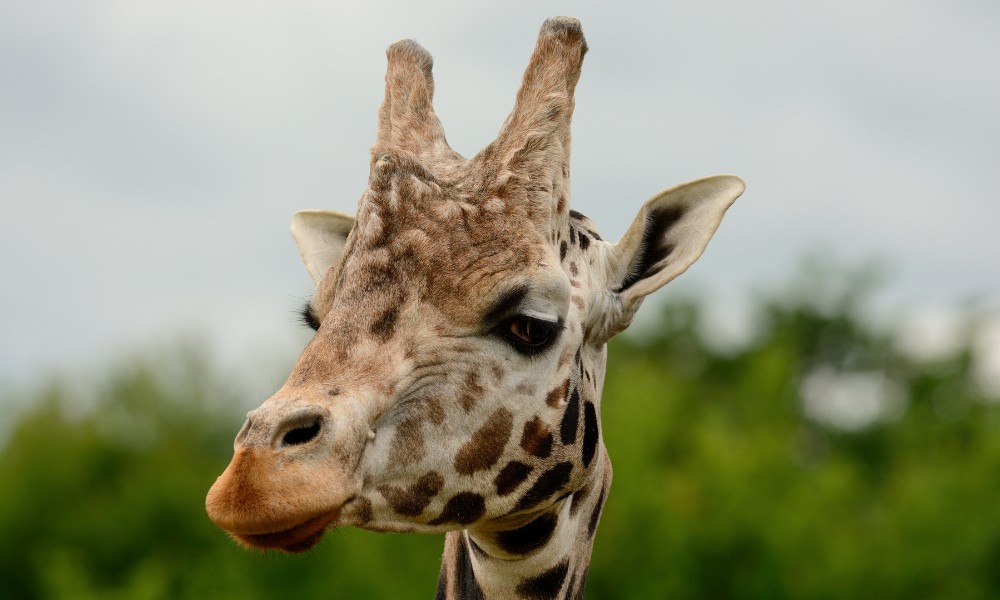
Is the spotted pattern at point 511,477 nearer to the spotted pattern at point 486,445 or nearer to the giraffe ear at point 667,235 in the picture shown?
the spotted pattern at point 486,445

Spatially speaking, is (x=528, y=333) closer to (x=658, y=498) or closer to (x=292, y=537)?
(x=292, y=537)

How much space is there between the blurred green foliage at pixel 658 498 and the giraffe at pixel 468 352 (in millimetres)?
19689

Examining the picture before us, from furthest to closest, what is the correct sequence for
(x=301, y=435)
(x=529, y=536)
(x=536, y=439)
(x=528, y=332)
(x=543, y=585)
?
(x=543, y=585)
(x=529, y=536)
(x=536, y=439)
(x=528, y=332)
(x=301, y=435)

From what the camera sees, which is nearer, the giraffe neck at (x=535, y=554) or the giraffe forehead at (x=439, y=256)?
the giraffe forehead at (x=439, y=256)

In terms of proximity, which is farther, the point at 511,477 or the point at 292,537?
the point at 511,477

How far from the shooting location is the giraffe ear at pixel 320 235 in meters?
6.76

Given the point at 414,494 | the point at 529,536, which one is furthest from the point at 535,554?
the point at 414,494

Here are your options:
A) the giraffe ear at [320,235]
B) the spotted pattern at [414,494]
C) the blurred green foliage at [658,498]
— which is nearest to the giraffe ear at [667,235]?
the spotted pattern at [414,494]

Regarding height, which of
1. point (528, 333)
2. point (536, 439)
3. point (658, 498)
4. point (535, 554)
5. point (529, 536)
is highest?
point (528, 333)

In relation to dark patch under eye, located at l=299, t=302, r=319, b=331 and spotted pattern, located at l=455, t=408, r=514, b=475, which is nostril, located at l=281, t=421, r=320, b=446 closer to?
spotted pattern, located at l=455, t=408, r=514, b=475

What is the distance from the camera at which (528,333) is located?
5223 mm

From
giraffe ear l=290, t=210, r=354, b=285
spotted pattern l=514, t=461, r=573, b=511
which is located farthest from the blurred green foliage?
spotted pattern l=514, t=461, r=573, b=511

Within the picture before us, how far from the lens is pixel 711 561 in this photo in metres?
31.9

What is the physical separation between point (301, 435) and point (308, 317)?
1220mm
